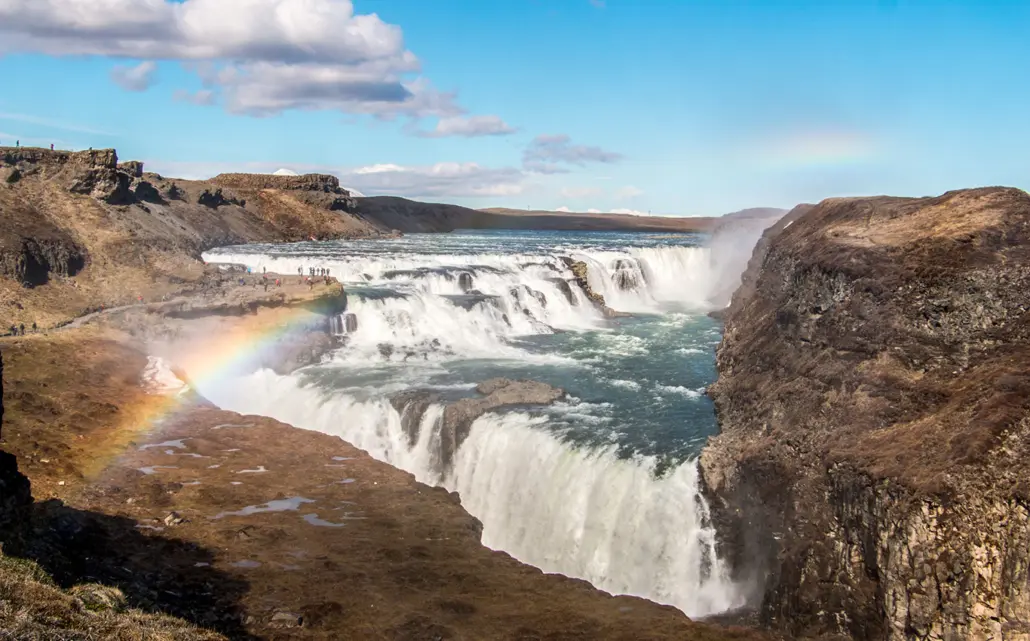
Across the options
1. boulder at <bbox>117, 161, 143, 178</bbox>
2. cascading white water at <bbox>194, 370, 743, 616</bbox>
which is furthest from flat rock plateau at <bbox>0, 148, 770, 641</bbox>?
boulder at <bbox>117, 161, 143, 178</bbox>

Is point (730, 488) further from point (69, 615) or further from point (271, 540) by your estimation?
point (69, 615)

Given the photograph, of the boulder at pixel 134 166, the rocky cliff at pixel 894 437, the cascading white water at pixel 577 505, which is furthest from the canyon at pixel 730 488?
the boulder at pixel 134 166

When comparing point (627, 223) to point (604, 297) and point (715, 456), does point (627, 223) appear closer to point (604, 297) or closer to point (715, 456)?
point (604, 297)

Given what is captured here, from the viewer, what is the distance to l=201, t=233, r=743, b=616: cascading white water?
16.1 meters

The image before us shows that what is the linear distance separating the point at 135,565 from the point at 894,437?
1327 centimetres

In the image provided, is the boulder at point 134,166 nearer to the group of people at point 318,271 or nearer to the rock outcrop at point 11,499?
the group of people at point 318,271

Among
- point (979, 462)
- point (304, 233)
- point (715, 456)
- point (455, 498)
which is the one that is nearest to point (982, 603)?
point (979, 462)

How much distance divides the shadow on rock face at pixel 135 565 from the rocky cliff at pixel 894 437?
30.2 ft

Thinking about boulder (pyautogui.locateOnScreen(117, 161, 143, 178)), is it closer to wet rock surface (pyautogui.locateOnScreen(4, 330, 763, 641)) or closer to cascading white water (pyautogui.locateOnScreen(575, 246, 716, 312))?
cascading white water (pyautogui.locateOnScreen(575, 246, 716, 312))

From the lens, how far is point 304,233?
81.8 metres

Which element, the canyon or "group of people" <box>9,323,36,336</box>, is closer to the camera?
the canyon

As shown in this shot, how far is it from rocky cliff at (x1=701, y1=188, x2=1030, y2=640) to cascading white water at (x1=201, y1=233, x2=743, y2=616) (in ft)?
4.59

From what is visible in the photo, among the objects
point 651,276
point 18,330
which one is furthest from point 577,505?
point 651,276

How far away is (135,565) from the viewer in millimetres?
13625
